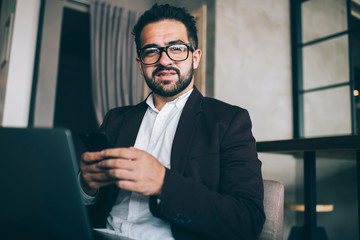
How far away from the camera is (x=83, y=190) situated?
3.19ft

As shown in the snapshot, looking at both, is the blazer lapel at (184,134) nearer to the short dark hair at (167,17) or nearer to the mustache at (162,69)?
the mustache at (162,69)

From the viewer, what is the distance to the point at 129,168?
694 millimetres

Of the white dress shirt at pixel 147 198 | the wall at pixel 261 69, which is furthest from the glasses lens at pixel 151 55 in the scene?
the wall at pixel 261 69

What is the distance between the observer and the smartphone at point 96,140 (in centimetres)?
70

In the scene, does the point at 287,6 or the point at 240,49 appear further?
the point at 287,6

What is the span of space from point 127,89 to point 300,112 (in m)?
1.94

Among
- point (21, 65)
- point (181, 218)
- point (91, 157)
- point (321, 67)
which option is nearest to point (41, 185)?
point (91, 157)

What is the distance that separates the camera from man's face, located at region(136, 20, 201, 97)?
116cm

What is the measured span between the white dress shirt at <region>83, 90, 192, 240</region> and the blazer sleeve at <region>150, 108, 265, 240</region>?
8cm

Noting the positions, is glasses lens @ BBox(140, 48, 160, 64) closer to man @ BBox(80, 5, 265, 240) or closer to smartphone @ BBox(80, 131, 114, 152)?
man @ BBox(80, 5, 265, 240)

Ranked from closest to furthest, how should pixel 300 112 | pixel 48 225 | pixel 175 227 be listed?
pixel 48 225
pixel 175 227
pixel 300 112

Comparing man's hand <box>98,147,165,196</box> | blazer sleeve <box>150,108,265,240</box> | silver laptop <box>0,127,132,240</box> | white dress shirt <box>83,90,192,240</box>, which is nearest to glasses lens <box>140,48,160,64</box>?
white dress shirt <box>83,90,192,240</box>

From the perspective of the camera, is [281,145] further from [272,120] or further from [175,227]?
[272,120]

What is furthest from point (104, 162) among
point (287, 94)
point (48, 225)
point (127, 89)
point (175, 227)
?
point (287, 94)
